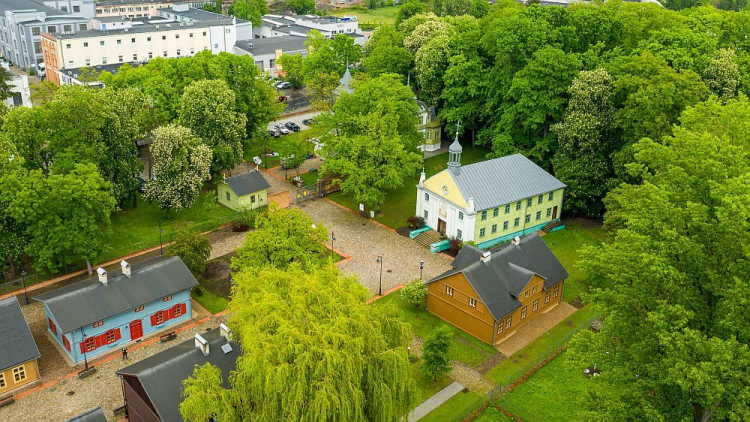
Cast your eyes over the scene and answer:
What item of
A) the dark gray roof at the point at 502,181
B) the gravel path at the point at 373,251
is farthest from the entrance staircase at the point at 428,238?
the dark gray roof at the point at 502,181

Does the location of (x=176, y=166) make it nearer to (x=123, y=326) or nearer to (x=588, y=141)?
(x=123, y=326)

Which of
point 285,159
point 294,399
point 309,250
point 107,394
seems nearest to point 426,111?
point 285,159

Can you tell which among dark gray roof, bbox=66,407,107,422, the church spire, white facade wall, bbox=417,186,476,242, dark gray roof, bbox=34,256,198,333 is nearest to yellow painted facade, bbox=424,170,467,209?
white facade wall, bbox=417,186,476,242

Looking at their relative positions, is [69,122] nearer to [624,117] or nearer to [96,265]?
[96,265]

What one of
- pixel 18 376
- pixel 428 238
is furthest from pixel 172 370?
pixel 428 238

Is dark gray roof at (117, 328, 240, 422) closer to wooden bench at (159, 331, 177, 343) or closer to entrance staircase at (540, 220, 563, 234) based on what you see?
wooden bench at (159, 331, 177, 343)

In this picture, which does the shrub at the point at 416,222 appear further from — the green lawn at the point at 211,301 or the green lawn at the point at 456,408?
the green lawn at the point at 456,408
